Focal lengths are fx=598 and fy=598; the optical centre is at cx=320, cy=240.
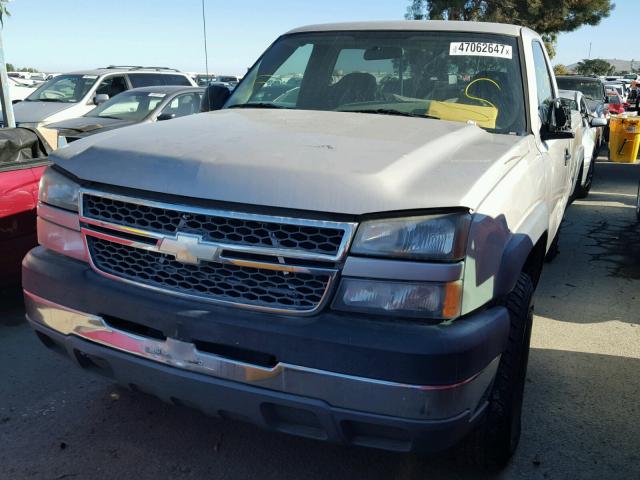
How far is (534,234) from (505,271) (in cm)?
57

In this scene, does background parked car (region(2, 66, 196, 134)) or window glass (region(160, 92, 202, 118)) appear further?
background parked car (region(2, 66, 196, 134))

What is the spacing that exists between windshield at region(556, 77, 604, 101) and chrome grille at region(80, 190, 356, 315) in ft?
43.7

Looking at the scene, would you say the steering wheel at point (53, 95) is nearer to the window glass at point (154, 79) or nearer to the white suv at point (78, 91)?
the white suv at point (78, 91)

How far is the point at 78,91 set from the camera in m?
12.2

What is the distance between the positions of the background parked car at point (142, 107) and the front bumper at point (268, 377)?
733 cm

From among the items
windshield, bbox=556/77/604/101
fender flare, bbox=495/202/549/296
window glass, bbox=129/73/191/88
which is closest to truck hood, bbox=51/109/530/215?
fender flare, bbox=495/202/549/296

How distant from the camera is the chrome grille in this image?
201 cm

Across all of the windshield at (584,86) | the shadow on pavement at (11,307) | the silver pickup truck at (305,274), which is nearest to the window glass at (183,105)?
the shadow on pavement at (11,307)

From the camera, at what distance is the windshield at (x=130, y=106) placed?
971 cm

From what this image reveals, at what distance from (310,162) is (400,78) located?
1.56 meters

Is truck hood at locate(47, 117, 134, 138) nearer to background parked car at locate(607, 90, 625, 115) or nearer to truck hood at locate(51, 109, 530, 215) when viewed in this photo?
truck hood at locate(51, 109, 530, 215)

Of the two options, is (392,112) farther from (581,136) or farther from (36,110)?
(36,110)

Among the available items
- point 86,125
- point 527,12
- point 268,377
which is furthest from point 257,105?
point 527,12

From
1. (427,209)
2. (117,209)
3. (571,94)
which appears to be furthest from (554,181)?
(571,94)
